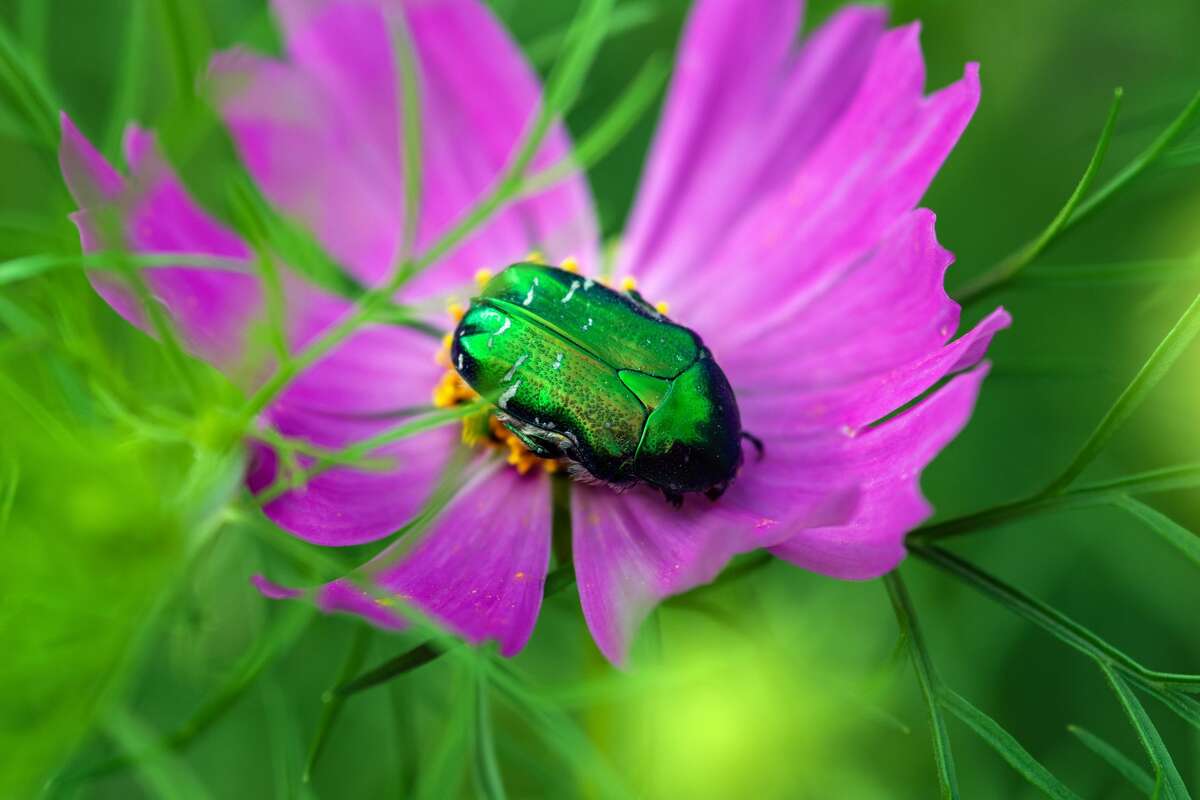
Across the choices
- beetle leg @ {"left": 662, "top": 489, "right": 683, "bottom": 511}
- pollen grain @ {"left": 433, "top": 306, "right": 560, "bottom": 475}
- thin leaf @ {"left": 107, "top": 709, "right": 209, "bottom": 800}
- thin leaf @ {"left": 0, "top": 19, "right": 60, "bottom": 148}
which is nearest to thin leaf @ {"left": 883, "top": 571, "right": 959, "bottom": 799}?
beetle leg @ {"left": 662, "top": 489, "right": 683, "bottom": 511}

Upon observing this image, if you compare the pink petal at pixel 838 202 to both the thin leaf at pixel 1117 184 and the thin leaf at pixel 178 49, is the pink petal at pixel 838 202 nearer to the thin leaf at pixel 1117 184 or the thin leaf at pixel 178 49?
the thin leaf at pixel 1117 184

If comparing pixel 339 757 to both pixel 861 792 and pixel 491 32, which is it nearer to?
pixel 861 792

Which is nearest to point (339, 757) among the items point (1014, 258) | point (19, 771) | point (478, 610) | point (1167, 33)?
point (478, 610)

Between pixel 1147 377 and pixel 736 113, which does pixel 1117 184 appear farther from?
pixel 736 113

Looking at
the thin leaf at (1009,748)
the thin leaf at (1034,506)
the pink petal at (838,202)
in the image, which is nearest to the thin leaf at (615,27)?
the pink petal at (838,202)

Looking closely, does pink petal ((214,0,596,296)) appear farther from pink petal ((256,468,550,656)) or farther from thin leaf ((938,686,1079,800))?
thin leaf ((938,686,1079,800))
